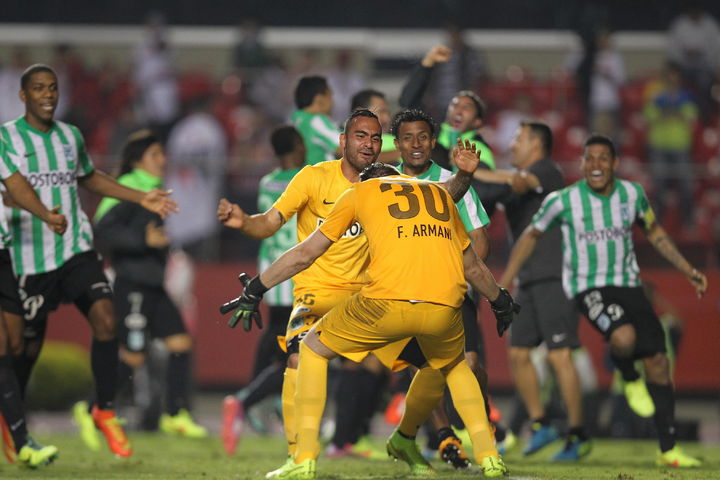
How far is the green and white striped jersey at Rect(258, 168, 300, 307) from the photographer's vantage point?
9.34 metres

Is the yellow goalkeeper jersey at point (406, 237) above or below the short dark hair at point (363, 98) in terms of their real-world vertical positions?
Result: below

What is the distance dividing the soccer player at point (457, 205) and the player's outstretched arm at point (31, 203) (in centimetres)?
223

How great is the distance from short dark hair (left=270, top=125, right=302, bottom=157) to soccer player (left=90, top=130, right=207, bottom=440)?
147 centimetres

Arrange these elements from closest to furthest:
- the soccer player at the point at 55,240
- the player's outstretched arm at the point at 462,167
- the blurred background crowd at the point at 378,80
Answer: the player's outstretched arm at the point at 462,167, the soccer player at the point at 55,240, the blurred background crowd at the point at 378,80

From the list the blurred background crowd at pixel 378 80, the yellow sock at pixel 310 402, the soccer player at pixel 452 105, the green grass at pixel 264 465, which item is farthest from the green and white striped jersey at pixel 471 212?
the blurred background crowd at pixel 378 80

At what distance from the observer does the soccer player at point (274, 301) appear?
368 inches

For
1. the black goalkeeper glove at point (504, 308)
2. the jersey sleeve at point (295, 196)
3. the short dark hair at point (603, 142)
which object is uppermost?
the short dark hair at point (603, 142)

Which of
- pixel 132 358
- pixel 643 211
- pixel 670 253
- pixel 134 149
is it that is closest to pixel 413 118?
pixel 643 211

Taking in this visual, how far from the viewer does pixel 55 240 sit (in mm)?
8305

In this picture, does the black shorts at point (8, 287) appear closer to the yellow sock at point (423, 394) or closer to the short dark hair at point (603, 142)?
the yellow sock at point (423, 394)

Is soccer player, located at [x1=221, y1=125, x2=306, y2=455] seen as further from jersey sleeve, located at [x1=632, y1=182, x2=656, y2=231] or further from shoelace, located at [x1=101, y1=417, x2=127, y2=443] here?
jersey sleeve, located at [x1=632, y1=182, x2=656, y2=231]

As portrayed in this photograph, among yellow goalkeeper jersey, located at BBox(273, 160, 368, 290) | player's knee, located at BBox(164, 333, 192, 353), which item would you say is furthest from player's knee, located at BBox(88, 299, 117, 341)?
player's knee, located at BBox(164, 333, 192, 353)

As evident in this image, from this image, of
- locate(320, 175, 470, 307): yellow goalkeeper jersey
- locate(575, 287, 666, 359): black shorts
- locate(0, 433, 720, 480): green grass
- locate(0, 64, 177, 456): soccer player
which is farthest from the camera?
locate(575, 287, 666, 359): black shorts

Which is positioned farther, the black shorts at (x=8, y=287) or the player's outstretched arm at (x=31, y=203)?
the black shorts at (x=8, y=287)
